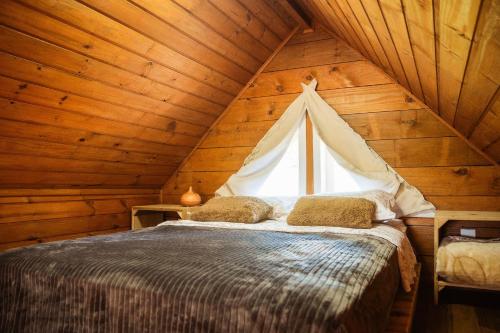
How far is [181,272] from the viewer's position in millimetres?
1265

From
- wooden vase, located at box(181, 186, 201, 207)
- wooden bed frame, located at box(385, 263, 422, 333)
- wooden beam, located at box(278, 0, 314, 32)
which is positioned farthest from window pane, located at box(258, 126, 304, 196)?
wooden bed frame, located at box(385, 263, 422, 333)

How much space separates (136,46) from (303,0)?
132 centimetres

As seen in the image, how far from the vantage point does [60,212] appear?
2.93 m

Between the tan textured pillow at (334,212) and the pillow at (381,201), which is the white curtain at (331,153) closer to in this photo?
the pillow at (381,201)

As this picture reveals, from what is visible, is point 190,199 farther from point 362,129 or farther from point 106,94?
point 362,129

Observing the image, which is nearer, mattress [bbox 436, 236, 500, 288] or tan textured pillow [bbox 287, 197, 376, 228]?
mattress [bbox 436, 236, 500, 288]

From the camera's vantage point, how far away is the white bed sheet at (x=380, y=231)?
200 cm

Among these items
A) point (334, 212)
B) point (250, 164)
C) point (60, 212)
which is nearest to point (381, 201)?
point (334, 212)

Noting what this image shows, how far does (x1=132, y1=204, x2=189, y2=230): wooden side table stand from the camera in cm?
326

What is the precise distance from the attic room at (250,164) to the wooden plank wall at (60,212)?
0.01 metres

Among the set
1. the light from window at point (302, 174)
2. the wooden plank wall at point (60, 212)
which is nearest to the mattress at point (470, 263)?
the light from window at point (302, 174)

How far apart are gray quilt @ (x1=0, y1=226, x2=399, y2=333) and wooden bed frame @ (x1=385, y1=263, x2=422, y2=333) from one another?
16 cm

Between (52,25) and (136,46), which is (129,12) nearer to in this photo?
(136,46)

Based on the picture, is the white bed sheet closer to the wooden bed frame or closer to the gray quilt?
the wooden bed frame
